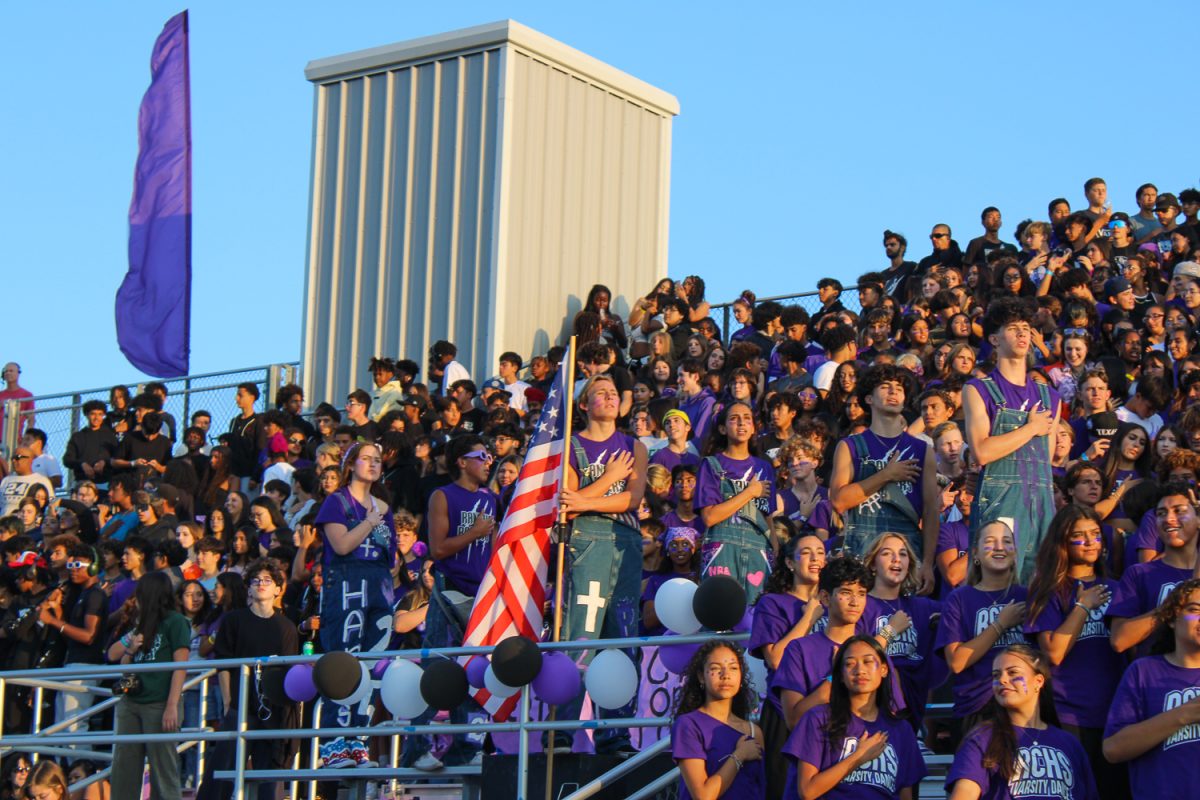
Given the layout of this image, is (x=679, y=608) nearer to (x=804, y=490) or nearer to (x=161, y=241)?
(x=804, y=490)

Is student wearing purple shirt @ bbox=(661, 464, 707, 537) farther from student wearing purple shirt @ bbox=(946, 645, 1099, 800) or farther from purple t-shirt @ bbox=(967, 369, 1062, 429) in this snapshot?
student wearing purple shirt @ bbox=(946, 645, 1099, 800)

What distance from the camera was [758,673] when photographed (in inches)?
335

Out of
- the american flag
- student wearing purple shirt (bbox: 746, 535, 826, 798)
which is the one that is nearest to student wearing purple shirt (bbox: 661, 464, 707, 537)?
the american flag

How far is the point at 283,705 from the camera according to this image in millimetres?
10680

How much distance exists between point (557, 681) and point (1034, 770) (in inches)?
110

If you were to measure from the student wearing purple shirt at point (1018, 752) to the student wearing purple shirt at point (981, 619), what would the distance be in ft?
1.54

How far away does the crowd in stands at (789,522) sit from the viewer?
290 inches

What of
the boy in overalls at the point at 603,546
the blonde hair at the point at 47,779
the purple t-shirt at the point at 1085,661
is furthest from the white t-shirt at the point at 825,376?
the purple t-shirt at the point at 1085,661

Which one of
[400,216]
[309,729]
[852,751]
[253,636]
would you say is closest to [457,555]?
[309,729]

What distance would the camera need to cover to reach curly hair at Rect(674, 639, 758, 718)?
788 cm

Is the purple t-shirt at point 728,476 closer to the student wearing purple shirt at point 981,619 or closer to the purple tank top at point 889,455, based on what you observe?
the purple tank top at point 889,455

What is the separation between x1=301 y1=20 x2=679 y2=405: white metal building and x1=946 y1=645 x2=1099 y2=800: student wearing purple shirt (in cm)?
1212

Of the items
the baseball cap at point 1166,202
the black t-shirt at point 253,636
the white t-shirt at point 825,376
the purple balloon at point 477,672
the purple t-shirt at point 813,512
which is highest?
the baseball cap at point 1166,202

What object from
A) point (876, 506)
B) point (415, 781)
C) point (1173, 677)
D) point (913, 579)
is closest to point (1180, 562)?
point (1173, 677)
